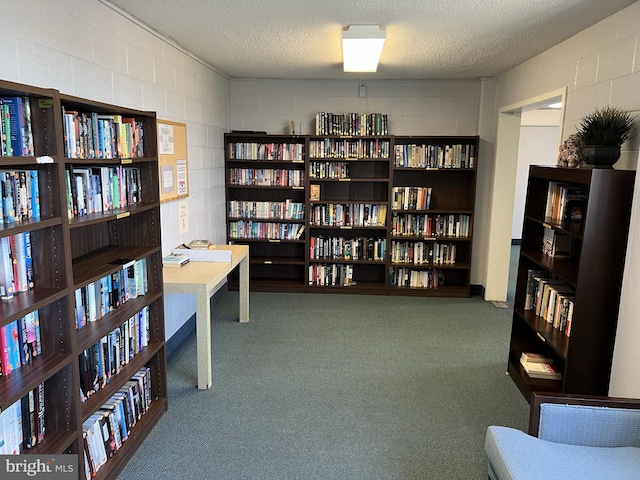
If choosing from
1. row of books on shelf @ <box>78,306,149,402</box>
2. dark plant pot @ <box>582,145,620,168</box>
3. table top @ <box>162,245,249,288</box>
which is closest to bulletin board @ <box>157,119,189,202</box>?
table top @ <box>162,245,249,288</box>

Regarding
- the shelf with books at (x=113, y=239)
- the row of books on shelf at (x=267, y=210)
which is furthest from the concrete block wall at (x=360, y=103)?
the shelf with books at (x=113, y=239)

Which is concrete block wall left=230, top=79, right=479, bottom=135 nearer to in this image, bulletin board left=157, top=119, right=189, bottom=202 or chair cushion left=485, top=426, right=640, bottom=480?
bulletin board left=157, top=119, right=189, bottom=202

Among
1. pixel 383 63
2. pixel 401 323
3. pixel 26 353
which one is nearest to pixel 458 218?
pixel 401 323

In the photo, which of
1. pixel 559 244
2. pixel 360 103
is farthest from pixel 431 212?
pixel 559 244

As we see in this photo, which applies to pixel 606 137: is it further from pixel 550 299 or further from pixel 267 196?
pixel 267 196

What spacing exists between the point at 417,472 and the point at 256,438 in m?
0.89

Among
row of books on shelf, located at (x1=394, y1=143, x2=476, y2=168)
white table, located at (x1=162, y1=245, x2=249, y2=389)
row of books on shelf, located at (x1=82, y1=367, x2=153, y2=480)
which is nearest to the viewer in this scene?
row of books on shelf, located at (x1=82, y1=367, x2=153, y2=480)

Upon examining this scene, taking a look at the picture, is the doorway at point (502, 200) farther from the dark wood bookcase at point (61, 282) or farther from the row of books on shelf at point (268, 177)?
the dark wood bookcase at point (61, 282)

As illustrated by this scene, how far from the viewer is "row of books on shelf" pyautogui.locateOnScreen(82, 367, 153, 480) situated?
6.97 ft

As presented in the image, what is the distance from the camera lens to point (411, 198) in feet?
17.6

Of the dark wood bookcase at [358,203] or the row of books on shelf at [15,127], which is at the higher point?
the row of books on shelf at [15,127]

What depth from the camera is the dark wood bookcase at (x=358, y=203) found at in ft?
17.3
